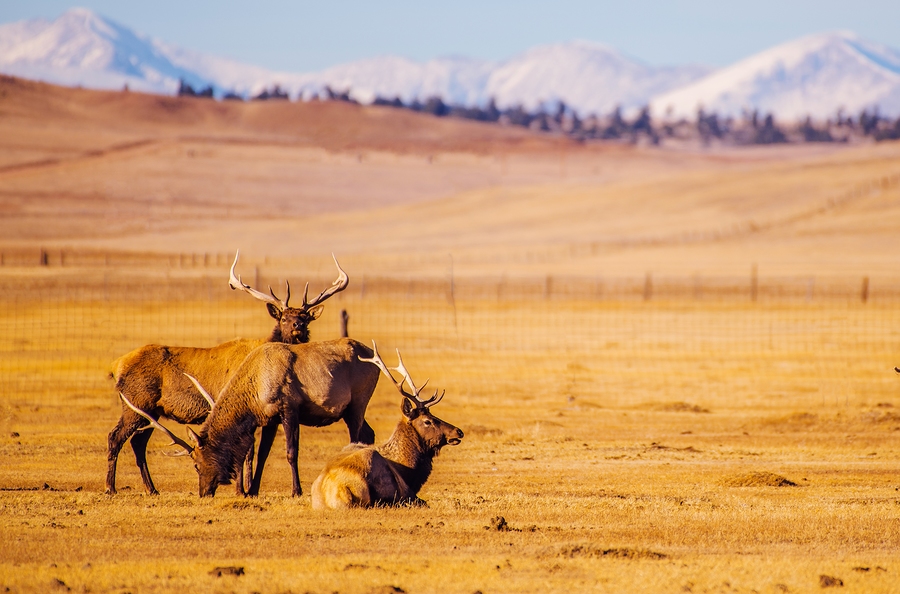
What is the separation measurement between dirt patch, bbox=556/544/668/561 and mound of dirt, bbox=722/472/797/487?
4151 millimetres

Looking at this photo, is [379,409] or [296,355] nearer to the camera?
[296,355]

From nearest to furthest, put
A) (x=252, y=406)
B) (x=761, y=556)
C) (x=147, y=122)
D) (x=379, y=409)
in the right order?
(x=761, y=556), (x=252, y=406), (x=379, y=409), (x=147, y=122)

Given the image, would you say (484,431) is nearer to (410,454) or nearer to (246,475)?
(246,475)

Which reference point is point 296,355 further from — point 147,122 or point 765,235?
point 147,122

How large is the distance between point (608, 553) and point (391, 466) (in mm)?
2815

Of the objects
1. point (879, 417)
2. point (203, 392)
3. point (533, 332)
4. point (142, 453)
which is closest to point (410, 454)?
point (203, 392)

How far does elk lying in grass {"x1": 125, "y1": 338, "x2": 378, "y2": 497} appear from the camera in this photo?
39.5 feet

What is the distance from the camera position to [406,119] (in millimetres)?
194375

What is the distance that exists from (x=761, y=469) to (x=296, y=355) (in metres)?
6.51

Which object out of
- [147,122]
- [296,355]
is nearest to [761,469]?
[296,355]

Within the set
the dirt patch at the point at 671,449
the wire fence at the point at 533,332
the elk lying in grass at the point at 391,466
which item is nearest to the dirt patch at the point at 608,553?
the elk lying in grass at the point at 391,466

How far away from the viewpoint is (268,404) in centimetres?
1209

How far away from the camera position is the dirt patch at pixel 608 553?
970 centimetres

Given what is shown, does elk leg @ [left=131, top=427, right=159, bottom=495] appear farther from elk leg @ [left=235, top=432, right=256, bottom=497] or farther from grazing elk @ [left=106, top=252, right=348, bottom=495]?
elk leg @ [left=235, top=432, right=256, bottom=497]
